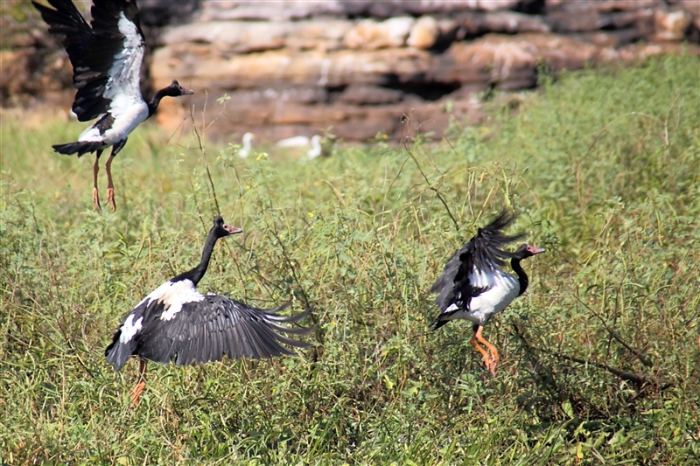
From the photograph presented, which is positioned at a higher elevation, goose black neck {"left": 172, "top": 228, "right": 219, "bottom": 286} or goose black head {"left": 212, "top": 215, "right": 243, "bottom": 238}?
goose black head {"left": 212, "top": 215, "right": 243, "bottom": 238}

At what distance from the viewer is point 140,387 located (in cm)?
427

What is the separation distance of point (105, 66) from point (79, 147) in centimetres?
52

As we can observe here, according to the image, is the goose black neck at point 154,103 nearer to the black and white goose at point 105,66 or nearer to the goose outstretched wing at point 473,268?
the black and white goose at point 105,66

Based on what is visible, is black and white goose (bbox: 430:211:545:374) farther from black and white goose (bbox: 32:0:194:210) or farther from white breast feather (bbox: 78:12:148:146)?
white breast feather (bbox: 78:12:148:146)

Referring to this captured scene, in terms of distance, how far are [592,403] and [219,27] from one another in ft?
29.8

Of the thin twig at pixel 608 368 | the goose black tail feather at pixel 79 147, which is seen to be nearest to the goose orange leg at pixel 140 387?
the goose black tail feather at pixel 79 147

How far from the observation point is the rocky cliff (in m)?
11.4

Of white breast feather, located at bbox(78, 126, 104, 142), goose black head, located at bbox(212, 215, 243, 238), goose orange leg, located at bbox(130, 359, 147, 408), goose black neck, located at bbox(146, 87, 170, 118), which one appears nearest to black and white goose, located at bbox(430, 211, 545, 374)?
goose black head, located at bbox(212, 215, 243, 238)

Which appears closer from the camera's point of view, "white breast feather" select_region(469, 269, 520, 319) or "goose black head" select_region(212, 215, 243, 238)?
"white breast feather" select_region(469, 269, 520, 319)

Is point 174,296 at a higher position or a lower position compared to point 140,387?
higher

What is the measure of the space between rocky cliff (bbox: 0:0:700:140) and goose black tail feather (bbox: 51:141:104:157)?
21.2 ft

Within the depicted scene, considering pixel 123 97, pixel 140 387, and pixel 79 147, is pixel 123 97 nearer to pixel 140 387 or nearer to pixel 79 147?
pixel 79 147

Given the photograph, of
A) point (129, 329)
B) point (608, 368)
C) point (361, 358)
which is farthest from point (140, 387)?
point (608, 368)

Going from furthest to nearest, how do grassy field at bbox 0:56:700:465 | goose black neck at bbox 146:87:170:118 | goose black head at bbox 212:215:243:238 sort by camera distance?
goose black neck at bbox 146:87:170:118, goose black head at bbox 212:215:243:238, grassy field at bbox 0:56:700:465
